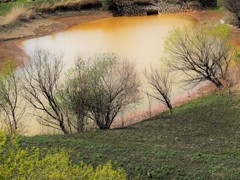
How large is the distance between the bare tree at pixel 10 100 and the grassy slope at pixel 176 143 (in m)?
5.31

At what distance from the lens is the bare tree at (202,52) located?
38.8 m

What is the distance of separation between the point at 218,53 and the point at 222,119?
8797 mm

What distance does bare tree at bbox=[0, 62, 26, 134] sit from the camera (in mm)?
33688

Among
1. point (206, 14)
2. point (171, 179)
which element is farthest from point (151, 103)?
point (206, 14)

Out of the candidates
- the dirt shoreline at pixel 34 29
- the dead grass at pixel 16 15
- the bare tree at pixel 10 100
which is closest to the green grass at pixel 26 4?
the dead grass at pixel 16 15

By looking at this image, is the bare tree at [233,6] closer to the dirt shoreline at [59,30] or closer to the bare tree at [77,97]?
the dirt shoreline at [59,30]

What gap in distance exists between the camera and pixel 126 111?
3809 cm

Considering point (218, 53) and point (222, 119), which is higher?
point (218, 53)

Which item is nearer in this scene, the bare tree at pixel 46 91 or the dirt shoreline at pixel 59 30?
the bare tree at pixel 46 91

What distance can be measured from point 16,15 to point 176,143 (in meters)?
48.9

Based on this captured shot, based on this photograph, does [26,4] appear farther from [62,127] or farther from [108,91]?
[108,91]

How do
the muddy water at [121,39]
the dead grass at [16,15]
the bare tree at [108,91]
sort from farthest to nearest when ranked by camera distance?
1. the dead grass at [16,15]
2. the muddy water at [121,39]
3. the bare tree at [108,91]

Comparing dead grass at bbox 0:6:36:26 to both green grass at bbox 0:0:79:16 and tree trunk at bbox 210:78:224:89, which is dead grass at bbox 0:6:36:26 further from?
tree trunk at bbox 210:78:224:89

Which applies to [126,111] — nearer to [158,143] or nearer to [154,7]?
Answer: [158,143]
